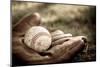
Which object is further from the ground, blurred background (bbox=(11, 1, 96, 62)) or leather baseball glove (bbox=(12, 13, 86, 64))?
blurred background (bbox=(11, 1, 96, 62))

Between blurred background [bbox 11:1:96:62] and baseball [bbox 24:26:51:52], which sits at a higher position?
blurred background [bbox 11:1:96:62]

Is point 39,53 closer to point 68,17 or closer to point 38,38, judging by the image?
point 38,38

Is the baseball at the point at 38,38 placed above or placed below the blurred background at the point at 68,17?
below

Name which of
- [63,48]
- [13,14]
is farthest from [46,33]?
[13,14]

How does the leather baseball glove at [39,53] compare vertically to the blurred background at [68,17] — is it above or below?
below
